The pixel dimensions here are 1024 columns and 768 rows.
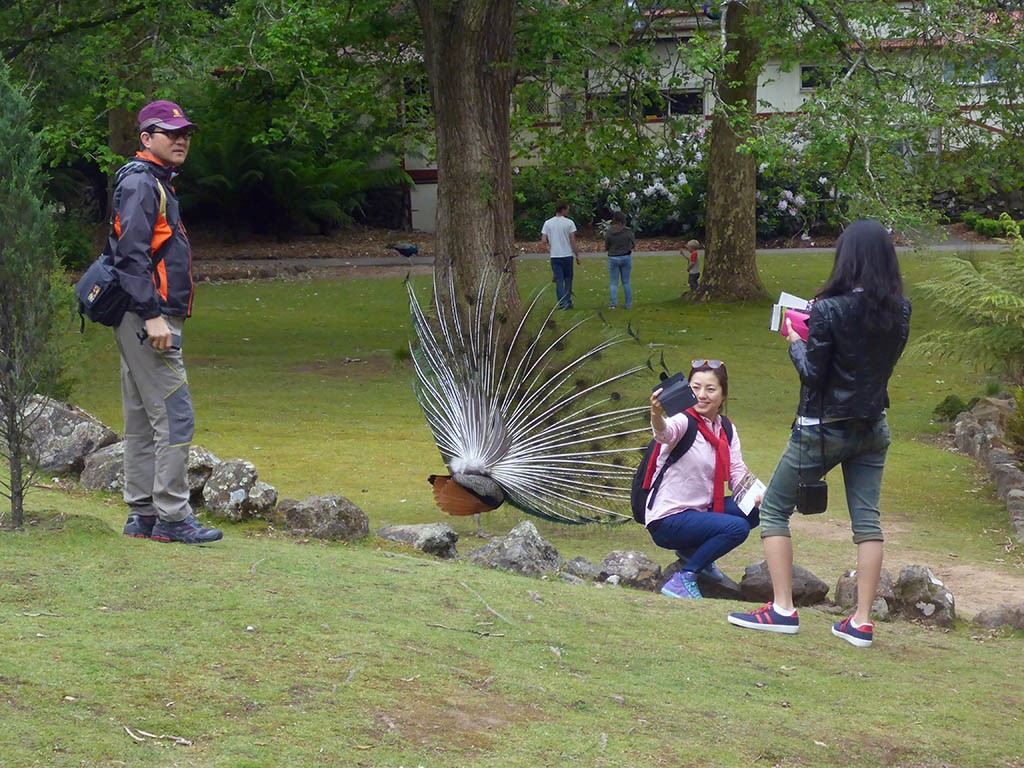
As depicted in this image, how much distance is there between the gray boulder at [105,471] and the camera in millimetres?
8211

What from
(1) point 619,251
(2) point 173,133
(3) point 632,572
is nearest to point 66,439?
(2) point 173,133

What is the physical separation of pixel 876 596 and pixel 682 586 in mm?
1017

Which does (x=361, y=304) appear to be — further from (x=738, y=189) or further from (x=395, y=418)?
(x=395, y=418)

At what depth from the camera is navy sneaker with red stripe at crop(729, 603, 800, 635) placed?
224 inches

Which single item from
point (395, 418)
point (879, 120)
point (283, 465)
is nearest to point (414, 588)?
point (283, 465)

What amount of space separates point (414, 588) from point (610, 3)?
13.3m

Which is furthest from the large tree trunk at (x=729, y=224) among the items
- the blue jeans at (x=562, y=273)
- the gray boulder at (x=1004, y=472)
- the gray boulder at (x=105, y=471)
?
the gray boulder at (x=105, y=471)

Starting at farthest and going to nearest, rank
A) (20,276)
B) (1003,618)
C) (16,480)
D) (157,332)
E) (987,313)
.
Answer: (987,313)
(1003,618)
(157,332)
(16,480)
(20,276)

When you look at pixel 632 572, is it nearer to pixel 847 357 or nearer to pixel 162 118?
pixel 847 357

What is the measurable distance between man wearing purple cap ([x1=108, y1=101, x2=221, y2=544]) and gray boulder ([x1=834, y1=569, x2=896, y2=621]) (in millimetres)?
3330

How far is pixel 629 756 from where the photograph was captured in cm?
408

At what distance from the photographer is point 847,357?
5445 millimetres

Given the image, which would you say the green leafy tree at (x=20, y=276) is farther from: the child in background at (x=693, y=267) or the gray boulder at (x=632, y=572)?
the child in background at (x=693, y=267)

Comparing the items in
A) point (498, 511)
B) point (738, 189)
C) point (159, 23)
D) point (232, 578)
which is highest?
point (159, 23)
